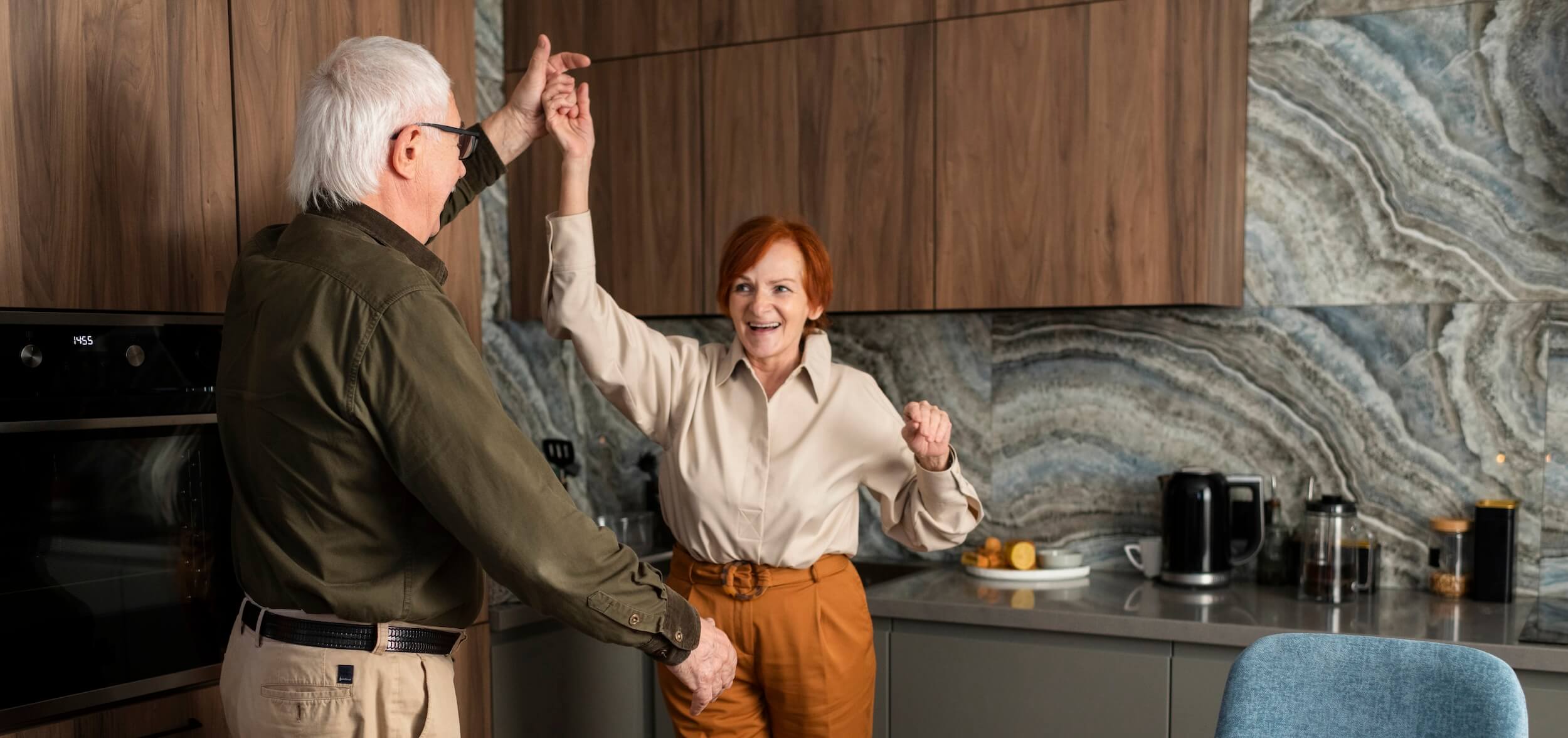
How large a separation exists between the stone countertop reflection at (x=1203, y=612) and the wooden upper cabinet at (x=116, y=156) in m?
1.50

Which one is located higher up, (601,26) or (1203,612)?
(601,26)

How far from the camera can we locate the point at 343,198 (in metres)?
1.53

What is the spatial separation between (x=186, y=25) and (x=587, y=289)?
0.72m

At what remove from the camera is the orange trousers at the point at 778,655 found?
2012mm

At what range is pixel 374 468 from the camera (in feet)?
4.74

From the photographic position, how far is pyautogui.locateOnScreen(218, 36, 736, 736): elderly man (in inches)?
55.2

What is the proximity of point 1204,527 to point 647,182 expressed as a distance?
5.07ft

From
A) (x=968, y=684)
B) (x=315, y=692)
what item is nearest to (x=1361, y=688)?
(x=968, y=684)

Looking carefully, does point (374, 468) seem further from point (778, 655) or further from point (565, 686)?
point (565, 686)

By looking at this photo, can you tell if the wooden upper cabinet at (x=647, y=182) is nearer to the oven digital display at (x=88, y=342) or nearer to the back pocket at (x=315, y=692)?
the oven digital display at (x=88, y=342)

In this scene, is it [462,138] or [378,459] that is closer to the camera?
[378,459]

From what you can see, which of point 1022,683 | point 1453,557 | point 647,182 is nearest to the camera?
point 1022,683

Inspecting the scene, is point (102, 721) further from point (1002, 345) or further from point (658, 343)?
point (1002, 345)

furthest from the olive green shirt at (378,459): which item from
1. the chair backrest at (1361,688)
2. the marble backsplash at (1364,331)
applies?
the marble backsplash at (1364,331)
